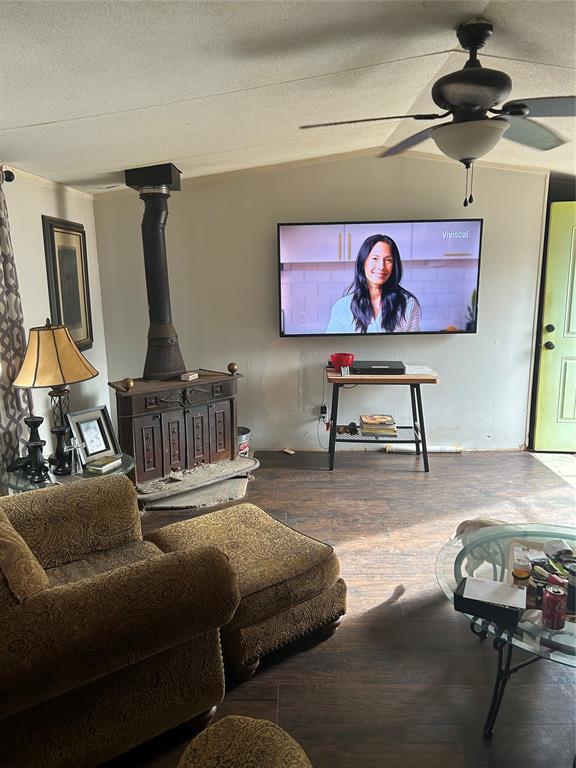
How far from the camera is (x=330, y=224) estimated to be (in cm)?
396

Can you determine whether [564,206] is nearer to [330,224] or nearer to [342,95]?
[330,224]

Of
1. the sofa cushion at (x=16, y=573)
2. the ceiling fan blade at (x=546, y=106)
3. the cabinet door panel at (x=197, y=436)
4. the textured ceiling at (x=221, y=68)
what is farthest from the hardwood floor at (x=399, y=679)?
the textured ceiling at (x=221, y=68)

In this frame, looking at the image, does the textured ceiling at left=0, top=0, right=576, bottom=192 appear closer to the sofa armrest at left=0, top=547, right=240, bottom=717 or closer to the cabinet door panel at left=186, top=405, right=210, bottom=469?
the sofa armrest at left=0, top=547, right=240, bottom=717

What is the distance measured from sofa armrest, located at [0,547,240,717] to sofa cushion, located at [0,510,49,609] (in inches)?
1.1

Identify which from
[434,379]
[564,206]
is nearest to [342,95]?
[434,379]

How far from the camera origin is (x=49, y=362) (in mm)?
2389

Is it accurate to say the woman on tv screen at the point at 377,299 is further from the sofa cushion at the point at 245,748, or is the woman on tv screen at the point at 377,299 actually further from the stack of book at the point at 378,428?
the sofa cushion at the point at 245,748

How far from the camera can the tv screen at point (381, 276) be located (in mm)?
3957

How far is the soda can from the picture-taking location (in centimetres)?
158

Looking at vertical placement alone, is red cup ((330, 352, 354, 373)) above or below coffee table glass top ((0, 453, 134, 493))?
above

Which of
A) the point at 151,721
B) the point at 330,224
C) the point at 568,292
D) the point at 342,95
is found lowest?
the point at 151,721

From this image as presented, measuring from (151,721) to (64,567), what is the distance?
65 centimetres

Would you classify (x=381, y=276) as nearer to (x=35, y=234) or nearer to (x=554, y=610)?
(x=35, y=234)

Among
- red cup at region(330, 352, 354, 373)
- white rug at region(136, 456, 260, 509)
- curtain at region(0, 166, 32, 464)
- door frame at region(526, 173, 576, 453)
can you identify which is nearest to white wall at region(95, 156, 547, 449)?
door frame at region(526, 173, 576, 453)
